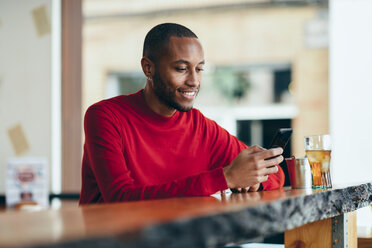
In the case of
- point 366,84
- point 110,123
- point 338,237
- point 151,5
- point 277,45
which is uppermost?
point 151,5

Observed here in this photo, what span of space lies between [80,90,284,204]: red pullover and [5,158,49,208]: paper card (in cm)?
175

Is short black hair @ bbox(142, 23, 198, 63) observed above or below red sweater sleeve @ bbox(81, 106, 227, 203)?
above

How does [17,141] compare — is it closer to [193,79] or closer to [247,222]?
[193,79]

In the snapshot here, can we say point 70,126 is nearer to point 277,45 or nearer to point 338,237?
point 338,237

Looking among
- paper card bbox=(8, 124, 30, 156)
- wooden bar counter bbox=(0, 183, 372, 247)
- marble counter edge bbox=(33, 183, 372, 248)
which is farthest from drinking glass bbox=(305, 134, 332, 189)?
paper card bbox=(8, 124, 30, 156)

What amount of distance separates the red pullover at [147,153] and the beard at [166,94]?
6 centimetres

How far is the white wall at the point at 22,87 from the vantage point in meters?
3.51

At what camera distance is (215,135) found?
1775 mm

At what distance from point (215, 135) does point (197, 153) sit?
5.1 inches

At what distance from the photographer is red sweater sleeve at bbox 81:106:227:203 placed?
122 centimetres

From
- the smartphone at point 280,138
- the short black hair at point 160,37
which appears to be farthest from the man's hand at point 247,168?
the short black hair at point 160,37

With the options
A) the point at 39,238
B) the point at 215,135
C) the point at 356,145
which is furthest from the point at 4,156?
the point at 39,238

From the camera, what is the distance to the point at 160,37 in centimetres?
159

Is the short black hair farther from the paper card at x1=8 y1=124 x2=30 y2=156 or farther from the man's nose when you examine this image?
the paper card at x1=8 y1=124 x2=30 y2=156
